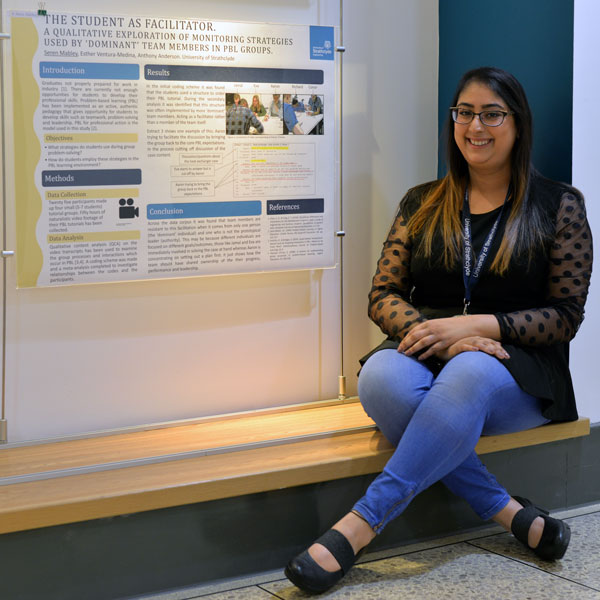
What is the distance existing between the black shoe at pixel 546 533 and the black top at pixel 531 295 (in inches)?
11.8

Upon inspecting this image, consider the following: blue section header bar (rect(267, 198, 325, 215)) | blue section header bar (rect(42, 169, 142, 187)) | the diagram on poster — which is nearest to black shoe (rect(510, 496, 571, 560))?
the diagram on poster

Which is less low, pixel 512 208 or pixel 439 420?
pixel 512 208

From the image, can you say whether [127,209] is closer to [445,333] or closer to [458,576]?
[445,333]

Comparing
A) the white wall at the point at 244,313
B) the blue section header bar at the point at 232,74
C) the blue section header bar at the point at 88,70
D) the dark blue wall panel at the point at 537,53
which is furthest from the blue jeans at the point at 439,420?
the blue section header bar at the point at 88,70

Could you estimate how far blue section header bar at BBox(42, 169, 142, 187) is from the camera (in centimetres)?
252

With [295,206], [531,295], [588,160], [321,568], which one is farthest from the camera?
[295,206]

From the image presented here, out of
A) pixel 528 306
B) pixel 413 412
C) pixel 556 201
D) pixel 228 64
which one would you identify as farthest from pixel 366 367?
pixel 228 64

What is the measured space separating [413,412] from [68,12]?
147 cm

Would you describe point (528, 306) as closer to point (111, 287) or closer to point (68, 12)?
point (111, 287)

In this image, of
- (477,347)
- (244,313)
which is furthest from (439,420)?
(244,313)

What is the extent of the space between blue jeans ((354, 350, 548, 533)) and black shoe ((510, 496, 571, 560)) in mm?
65

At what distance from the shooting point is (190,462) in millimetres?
2420

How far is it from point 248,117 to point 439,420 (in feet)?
3.77

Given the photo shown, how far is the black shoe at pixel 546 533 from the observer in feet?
7.79
